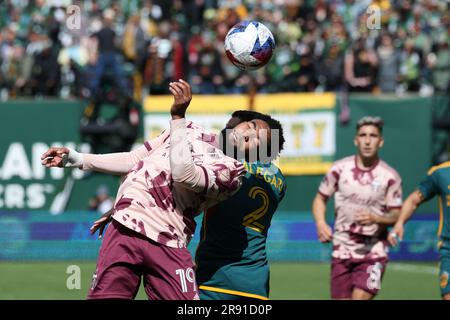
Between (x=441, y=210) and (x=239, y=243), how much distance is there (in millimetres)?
3219

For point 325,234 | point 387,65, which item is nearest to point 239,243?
point 325,234

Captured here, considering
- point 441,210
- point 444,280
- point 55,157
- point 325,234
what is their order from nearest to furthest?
1. point 55,157
2. point 444,280
3. point 441,210
4. point 325,234

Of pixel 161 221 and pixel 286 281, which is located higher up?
pixel 161 221

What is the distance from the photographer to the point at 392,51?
20562mm

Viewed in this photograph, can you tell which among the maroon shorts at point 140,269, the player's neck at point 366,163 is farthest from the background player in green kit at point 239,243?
the player's neck at point 366,163

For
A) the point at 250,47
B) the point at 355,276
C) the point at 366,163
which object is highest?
the point at 250,47

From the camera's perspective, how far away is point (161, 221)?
23.7ft

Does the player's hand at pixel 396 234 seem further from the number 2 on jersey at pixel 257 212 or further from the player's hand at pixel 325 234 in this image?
the number 2 on jersey at pixel 257 212

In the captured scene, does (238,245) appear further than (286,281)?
No

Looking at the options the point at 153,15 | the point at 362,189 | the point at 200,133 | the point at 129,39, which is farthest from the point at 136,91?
the point at 200,133

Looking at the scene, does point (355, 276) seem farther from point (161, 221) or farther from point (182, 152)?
point (182, 152)

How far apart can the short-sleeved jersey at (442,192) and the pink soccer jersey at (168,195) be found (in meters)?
3.53

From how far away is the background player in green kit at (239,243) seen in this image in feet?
25.6

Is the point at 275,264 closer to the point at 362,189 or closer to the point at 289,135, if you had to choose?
the point at 289,135
